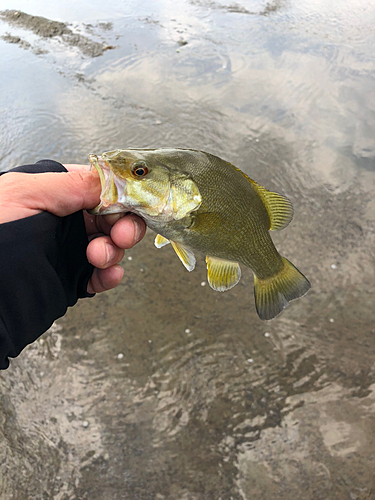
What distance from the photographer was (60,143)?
473 centimetres

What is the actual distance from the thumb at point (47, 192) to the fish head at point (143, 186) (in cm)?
10

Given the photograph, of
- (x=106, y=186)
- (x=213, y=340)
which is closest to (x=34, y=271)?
(x=106, y=186)

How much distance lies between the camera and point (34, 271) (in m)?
1.69

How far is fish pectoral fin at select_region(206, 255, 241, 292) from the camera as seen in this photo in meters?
2.06

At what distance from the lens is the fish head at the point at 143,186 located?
5.42 ft

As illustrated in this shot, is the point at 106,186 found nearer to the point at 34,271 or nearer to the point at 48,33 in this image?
the point at 34,271

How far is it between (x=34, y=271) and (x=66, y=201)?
0.37 meters

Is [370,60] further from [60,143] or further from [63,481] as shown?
[63,481]

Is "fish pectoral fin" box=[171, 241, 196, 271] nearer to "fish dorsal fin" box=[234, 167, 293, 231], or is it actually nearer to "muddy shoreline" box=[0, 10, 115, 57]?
"fish dorsal fin" box=[234, 167, 293, 231]

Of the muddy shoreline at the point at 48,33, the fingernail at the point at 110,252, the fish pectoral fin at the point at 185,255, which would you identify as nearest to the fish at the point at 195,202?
the fish pectoral fin at the point at 185,255

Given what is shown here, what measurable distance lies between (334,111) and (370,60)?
1906 millimetres

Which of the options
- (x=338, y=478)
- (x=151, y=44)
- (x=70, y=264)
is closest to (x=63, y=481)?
(x=70, y=264)

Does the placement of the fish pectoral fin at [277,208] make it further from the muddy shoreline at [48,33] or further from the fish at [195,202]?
the muddy shoreline at [48,33]

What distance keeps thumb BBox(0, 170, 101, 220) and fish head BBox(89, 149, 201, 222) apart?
10 cm
